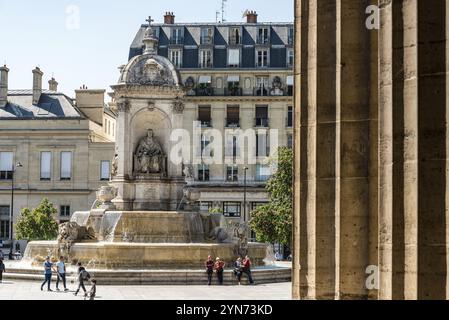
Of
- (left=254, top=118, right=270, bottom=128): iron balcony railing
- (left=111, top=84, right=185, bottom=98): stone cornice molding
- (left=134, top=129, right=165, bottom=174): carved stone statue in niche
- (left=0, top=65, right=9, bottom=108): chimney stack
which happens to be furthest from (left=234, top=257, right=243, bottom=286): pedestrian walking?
(left=0, top=65, right=9, bottom=108): chimney stack

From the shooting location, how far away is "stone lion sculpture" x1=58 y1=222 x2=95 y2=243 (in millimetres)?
41188

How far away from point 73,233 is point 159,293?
28.6 ft

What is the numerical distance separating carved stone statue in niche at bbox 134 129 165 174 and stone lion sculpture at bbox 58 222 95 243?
3.90 meters

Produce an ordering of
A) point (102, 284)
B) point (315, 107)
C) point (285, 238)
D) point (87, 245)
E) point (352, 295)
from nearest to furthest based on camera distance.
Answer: point (352, 295), point (315, 107), point (102, 284), point (87, 245), point (285, 238)

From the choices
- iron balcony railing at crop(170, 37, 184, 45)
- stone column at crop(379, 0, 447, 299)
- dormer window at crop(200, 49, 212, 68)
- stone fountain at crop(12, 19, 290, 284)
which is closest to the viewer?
stone column at crop(379, 0, 447, 299)

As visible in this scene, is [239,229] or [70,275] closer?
[70,275]

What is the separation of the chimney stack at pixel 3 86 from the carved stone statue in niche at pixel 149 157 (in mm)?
55333

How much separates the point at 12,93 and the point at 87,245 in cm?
6235

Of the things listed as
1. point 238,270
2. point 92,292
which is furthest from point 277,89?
point 92,292

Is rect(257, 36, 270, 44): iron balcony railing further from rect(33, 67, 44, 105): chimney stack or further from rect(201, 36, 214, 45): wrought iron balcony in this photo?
rect(33, 67, 44, 105): chimney stack

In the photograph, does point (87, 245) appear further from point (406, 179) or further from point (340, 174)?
point (406, 179)

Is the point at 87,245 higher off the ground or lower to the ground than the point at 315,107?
lower

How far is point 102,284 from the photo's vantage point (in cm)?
3766
